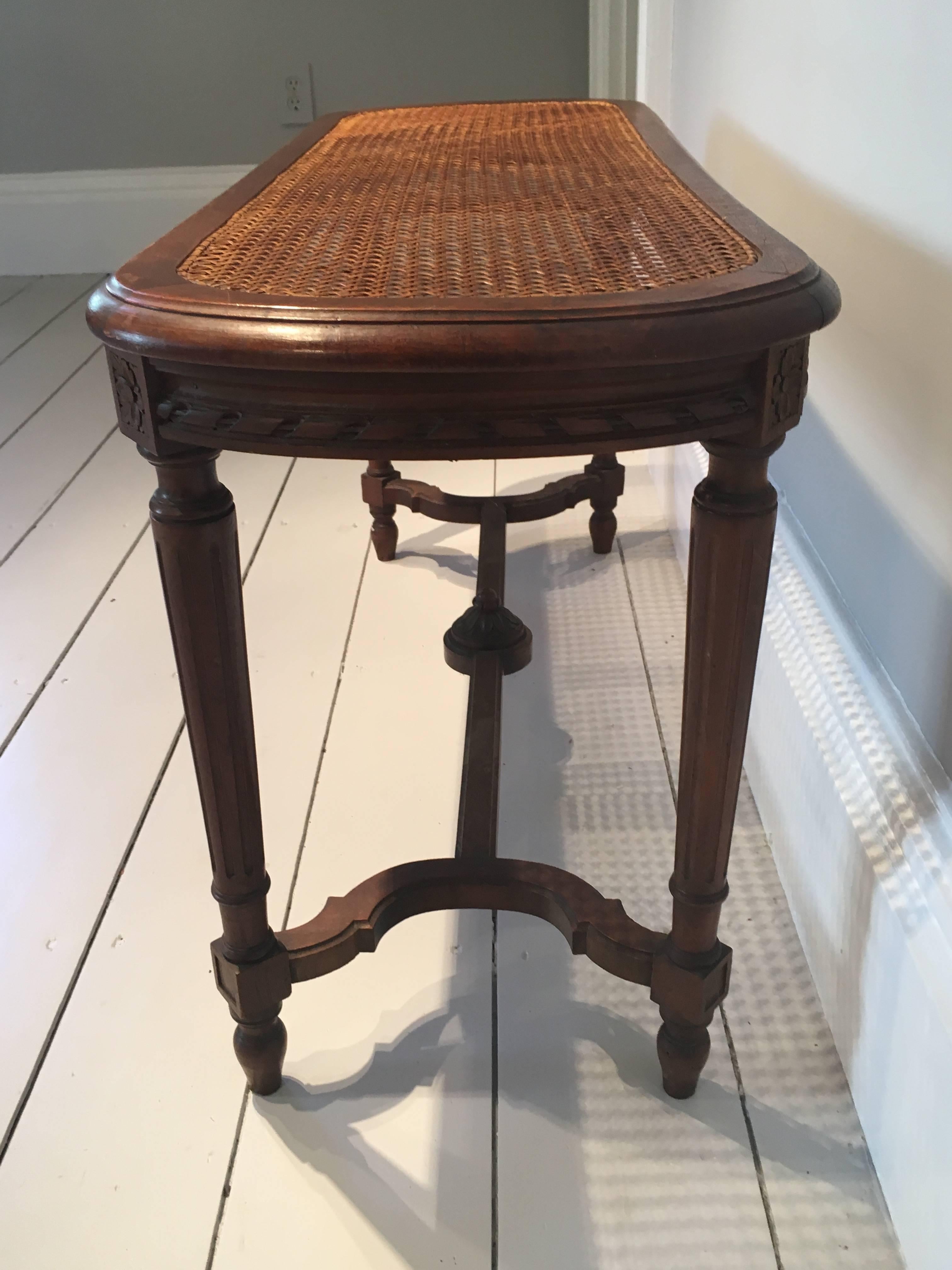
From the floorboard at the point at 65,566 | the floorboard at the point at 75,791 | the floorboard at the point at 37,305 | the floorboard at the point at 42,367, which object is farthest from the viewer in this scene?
the floorboard at the point at 37,305

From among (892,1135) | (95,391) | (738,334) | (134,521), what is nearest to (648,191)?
(738,334)

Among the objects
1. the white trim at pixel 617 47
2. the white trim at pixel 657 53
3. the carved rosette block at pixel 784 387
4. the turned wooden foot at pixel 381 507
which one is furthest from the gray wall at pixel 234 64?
the carved rosette block at pixel 784 387

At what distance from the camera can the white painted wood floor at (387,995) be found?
662 millimetres

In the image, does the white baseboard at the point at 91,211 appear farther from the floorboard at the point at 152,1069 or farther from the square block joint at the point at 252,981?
the square block joint at the point at 252,981

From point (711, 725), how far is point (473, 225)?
32cm

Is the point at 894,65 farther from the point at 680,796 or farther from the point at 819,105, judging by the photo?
the point at 680,796

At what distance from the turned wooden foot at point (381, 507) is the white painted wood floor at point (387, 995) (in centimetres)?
4

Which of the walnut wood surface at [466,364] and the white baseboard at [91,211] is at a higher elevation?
the walnut wood surface at [466,364]

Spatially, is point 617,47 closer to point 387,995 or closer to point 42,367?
point 42,367

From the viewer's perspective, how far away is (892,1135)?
2.13ft

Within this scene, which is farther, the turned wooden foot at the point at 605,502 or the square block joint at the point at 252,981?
the turned wooden foot at the point at 605,502

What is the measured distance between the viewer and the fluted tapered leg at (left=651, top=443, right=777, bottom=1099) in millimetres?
536

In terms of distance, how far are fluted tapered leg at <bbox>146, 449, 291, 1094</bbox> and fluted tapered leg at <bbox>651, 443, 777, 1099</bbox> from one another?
26cm

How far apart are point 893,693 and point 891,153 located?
0.35 meters
